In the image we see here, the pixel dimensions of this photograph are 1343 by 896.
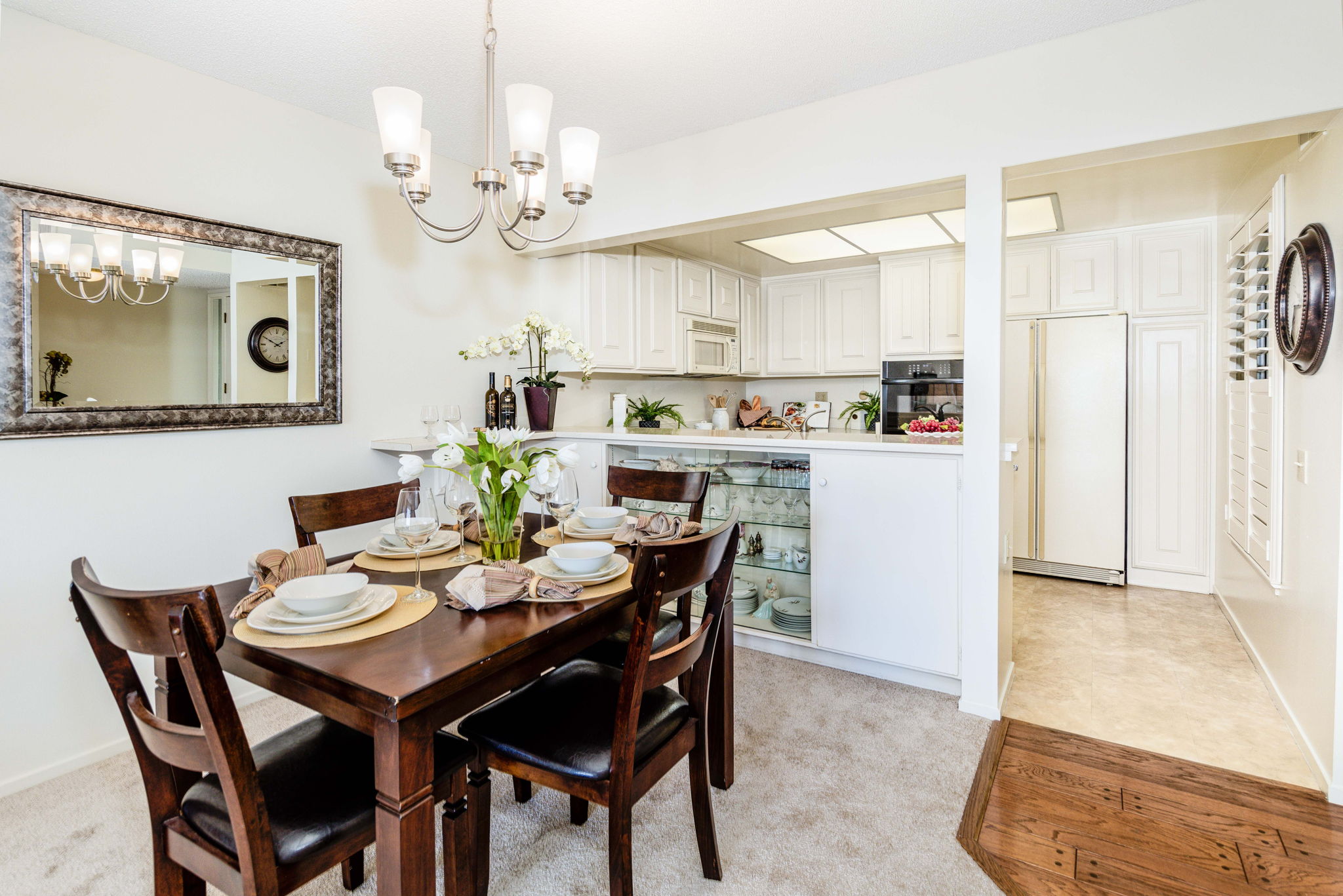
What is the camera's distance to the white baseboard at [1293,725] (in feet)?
6.40

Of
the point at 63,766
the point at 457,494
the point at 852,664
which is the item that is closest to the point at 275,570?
the point at 457,494

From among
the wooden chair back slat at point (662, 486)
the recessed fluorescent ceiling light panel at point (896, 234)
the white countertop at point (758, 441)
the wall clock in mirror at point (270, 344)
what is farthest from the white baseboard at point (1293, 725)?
the wall clock in mirror at point (270, 344)

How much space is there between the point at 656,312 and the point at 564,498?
257cm

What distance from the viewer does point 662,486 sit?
2420mm

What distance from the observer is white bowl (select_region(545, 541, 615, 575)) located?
5.17 feet

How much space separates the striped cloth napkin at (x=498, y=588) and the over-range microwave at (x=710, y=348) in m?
3.10

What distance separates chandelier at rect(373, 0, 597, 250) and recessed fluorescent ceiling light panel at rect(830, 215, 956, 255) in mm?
2215

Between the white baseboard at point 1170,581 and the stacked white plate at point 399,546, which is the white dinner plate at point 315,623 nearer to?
the stacked white plate at point 399,546

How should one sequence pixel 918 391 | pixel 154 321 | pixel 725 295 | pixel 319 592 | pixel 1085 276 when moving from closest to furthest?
pixel 319 592, pixel 154 321, pixel 1085 276, pixel 918 391, pixel 725 295

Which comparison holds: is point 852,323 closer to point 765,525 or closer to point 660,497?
point 765,525

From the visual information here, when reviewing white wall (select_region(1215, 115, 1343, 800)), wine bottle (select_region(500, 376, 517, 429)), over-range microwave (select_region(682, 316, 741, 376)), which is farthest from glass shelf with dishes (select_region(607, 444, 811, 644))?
white wall (select_region(1215, 115, 1343, 800))

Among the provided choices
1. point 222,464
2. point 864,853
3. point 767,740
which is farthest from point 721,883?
point 222,464

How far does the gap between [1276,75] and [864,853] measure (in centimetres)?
253

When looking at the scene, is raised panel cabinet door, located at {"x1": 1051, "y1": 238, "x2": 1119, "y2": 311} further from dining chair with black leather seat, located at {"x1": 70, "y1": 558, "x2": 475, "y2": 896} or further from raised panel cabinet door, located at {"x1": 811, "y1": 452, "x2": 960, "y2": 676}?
dining chair with black leather seat, located at {"x1": 70, "y1": 558, "x2": 475, "y2": 896}
